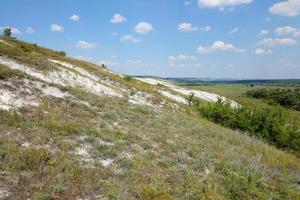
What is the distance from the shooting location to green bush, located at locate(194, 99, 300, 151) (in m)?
23.3

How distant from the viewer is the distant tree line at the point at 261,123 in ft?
76.4

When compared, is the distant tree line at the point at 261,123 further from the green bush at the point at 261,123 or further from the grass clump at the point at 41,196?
the grass clump at the point at 41,196

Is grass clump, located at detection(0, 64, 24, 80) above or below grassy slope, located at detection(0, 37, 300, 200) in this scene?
above

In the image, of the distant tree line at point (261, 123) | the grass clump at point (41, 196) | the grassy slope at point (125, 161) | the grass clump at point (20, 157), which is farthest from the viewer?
the distant tree line at point (261, 123)

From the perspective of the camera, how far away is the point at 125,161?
10367 mm

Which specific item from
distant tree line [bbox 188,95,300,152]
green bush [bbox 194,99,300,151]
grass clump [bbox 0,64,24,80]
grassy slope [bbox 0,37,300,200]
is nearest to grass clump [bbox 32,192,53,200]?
grassy slope [bbox 0,37,300,200]

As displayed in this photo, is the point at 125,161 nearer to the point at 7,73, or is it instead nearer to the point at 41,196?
the point at 41,196

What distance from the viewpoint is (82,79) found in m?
25.0

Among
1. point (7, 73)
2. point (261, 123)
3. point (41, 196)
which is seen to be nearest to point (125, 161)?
point (41, 196)

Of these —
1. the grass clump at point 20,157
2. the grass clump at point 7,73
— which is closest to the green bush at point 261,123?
the grass clump at point 7,73

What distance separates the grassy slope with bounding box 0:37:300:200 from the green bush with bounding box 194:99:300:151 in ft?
26.8

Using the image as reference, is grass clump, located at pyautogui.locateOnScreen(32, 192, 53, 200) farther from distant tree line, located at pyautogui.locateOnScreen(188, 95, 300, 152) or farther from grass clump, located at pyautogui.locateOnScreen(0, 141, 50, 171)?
distant tree line, located at pyautogui.locateOnScreen(188, 95, 300, 152)

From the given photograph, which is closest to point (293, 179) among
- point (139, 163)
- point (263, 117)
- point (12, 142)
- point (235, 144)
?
point (235, 144)

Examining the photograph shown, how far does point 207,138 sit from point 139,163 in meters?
6.73
